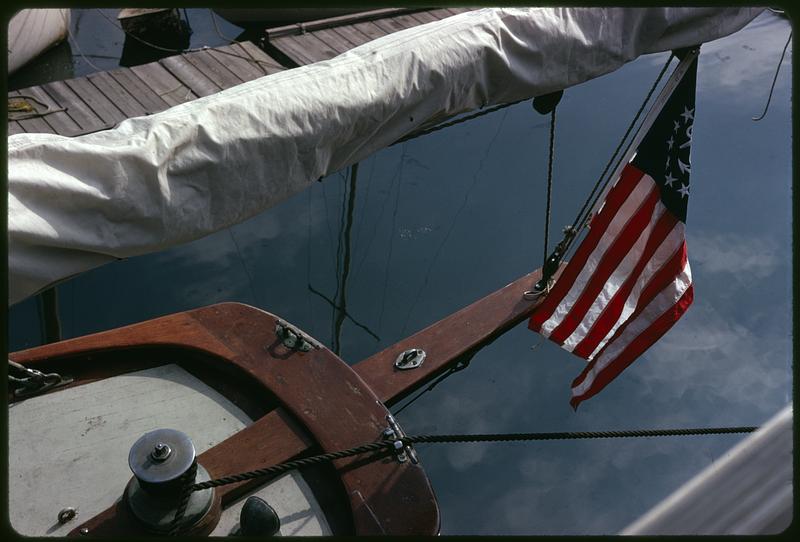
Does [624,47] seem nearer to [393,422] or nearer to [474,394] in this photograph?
[393,422]

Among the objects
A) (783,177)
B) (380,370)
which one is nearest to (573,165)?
(783,177)

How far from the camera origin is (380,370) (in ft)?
11.9

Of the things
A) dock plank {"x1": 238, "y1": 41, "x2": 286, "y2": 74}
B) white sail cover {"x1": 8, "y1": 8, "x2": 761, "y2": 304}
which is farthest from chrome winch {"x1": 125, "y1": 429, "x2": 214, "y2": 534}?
dock plank {"x1": 238, "y1": 41, "x2": 286, "y2": 74}

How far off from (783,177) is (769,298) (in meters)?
1.32

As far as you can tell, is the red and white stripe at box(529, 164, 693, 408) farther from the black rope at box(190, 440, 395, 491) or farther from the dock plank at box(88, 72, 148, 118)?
the dock plank at box(88, 72, 148, 118)

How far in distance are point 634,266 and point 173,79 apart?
13.6 ft

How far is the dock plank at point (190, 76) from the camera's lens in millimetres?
5934

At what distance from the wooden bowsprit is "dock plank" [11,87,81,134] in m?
2.90

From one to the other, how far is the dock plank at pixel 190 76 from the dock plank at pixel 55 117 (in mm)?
927

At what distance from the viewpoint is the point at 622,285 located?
11.2 feet

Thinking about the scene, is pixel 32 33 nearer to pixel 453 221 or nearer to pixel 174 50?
pixel 174 50

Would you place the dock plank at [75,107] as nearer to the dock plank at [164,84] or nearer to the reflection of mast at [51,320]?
the dock plank at [164,84]

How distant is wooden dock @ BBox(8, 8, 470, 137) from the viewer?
553 cm

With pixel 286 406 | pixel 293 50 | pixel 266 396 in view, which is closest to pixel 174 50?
pixel 293 50
